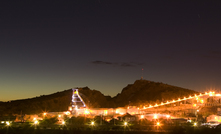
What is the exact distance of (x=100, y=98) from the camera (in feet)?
180

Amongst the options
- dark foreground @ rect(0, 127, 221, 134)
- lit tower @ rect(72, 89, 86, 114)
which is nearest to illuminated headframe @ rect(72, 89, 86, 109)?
lit tower @ rect(72, 89, 86, 114)

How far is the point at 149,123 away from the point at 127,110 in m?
10.3

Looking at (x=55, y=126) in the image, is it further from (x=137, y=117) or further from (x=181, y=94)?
(x=181, y=94)

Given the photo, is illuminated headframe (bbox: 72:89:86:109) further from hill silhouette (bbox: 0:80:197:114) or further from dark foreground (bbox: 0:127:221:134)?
dark foreground (bbox: 0:127:221:134)

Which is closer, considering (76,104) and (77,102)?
(76,104)

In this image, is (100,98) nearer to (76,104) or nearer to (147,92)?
(147,92)

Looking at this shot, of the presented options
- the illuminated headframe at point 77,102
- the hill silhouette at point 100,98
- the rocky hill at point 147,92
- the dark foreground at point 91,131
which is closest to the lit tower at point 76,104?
the illuminated headframe at point 77,102

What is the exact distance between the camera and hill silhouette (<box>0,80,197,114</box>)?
41787 millimetres

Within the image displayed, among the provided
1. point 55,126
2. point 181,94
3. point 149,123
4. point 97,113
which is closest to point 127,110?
point 97,113

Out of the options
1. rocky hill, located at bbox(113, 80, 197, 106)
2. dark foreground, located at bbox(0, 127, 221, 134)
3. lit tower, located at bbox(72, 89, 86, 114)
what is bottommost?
dark foreground, located at bbox(0, 127, 221, 134)

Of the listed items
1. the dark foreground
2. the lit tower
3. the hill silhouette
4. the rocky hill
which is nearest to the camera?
the dark foreground

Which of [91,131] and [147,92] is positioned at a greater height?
[147,92]

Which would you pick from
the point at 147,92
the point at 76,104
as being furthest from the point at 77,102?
the point at 147,92

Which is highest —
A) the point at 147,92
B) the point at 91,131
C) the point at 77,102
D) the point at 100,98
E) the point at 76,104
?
the point at 147,92
